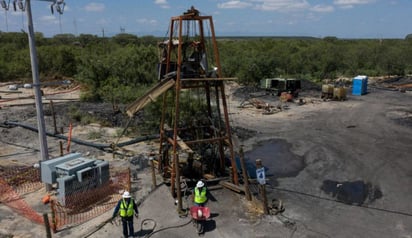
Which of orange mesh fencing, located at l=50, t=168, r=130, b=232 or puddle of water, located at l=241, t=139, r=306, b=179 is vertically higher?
orange mesh fencing, located at l=50, t=168, r=130, b=232

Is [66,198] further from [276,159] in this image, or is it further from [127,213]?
[276,159]

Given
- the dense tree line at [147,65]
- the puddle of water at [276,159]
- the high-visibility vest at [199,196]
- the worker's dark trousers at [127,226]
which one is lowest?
the puddle of water at [276,159]

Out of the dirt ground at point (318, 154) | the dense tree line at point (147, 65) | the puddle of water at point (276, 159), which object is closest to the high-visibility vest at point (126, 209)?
the dirt ground at point (318, 154)

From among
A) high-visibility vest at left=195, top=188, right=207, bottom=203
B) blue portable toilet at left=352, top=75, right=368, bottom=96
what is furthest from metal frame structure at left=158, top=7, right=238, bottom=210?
blue portable toilet at left=352, top=75, right=368, bottom=96

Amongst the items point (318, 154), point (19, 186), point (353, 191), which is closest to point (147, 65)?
point (318, 154)

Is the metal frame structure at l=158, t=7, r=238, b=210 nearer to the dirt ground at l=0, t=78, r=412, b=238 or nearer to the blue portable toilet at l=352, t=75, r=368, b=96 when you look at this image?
the dirt ground at l=0, t=78, r=412, b=238

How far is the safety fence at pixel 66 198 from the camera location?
13.1 m

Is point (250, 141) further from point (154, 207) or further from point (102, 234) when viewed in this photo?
point (102, 234)

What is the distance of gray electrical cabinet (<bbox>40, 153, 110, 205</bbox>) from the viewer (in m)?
13.7

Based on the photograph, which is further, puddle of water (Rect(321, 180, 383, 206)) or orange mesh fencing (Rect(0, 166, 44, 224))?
puddle of water (Rect(321, 180, 383, 206))

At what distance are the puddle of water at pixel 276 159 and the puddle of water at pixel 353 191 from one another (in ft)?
6.75

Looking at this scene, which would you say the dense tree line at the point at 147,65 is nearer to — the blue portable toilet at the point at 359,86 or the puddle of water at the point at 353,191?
the blue portable toilet at the point at 359,86

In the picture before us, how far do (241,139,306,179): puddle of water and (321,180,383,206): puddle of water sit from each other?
6.75ft

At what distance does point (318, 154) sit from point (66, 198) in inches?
537
